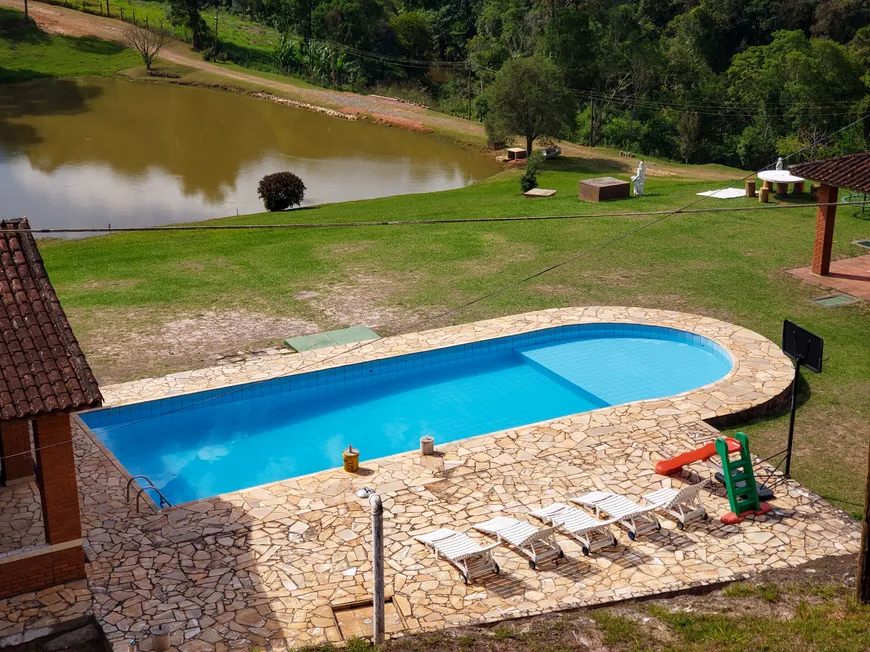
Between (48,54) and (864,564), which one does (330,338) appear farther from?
(48,54)

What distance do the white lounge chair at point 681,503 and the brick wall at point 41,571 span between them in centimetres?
707

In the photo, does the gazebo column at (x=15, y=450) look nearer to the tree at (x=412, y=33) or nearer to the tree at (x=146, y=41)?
the tree at (x=146, y=41)

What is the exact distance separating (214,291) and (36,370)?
458 inches

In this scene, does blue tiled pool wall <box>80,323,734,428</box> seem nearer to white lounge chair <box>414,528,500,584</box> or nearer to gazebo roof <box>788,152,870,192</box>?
gazebo roof <box>788,152,870,192</box>

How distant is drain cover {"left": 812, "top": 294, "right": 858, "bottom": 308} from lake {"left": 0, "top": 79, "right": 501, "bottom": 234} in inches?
637

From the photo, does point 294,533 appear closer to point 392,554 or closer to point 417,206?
point 392,554

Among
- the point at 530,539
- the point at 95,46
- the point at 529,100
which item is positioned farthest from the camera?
the point at 95,46

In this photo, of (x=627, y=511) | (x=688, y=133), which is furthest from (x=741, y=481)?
(x=688, y=133)

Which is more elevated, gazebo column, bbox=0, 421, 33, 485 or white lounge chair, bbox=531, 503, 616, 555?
gazebo column, bbox=0, 421, 33, 485

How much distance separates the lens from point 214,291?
21.7 meters

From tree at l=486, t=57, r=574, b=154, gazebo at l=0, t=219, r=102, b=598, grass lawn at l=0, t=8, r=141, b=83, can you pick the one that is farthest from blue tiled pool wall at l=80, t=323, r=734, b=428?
grass lawn at l=0, t=8, r=141, b=83

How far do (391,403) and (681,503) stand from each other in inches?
250

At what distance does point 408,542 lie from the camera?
11766mm

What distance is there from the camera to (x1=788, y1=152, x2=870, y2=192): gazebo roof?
66.7ft
